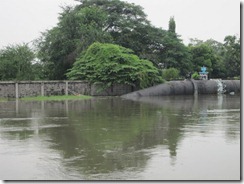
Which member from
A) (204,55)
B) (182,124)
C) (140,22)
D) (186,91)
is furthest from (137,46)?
(182,124)

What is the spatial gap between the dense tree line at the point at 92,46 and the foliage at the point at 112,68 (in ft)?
0.26

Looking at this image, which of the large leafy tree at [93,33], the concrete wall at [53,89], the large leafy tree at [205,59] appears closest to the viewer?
the concrete wall at [53,89]

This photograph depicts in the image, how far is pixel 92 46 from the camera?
102 feet

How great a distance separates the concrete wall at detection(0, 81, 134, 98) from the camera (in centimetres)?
2805

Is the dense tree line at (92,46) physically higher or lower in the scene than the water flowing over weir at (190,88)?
higher

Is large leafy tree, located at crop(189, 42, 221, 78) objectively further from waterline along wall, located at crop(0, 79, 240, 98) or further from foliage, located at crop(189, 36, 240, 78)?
waterline along wall, located at crop(0, 79, 240, 98)

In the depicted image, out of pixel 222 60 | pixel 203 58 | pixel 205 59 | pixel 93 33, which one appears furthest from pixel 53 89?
pixel 222 60

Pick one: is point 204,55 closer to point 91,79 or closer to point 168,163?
point 91,79

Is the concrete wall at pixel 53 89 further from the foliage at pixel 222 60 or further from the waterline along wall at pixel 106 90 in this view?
the foliage at pixel 222 60

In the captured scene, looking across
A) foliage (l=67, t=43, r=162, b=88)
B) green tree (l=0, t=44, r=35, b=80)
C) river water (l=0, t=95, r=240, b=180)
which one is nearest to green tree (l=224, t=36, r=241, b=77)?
foliage (l=67, t=43, r=162, b=88)

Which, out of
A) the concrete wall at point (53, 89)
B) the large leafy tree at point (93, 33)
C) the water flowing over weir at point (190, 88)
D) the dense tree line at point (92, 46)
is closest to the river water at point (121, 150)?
the concrete wall at point (53, 89)

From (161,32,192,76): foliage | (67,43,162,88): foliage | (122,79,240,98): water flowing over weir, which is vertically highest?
(161,32,192,76): foliage

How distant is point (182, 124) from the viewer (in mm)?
11602

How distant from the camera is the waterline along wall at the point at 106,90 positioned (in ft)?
92.6
